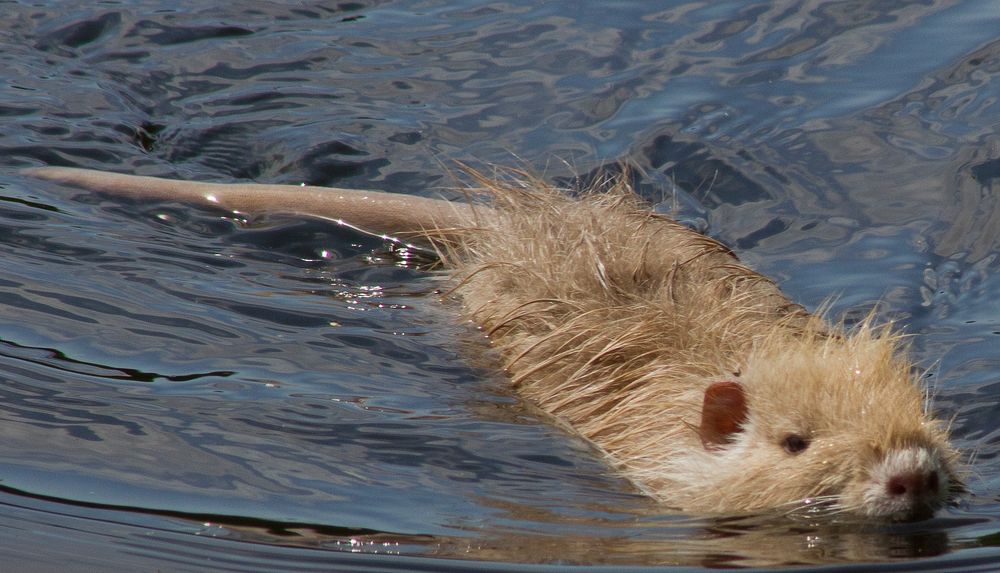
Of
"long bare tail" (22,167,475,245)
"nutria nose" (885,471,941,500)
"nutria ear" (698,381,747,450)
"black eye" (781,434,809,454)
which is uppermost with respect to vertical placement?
"long bare tail" (22,167,475,245)

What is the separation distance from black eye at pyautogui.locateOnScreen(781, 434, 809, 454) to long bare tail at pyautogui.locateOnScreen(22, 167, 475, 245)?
8.27 ft

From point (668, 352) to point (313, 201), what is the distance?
7.30 feet

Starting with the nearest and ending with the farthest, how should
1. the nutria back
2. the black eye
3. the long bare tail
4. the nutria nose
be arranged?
the nutria nose → the nutria back → the black eye → the long bare tail

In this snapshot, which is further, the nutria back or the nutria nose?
the nutria back

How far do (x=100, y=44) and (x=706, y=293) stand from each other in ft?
14.6

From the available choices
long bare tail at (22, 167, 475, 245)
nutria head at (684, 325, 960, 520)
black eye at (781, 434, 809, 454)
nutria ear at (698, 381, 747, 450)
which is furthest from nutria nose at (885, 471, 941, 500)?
long bare tail at (22, 167, 475, 245)

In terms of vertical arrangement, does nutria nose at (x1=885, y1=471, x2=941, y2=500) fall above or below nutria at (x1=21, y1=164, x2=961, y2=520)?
below

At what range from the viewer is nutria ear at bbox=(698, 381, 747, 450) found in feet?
13.7

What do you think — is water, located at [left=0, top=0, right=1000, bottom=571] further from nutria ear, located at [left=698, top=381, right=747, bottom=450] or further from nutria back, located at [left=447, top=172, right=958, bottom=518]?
nutria ear, located at [left=698, top=381, right=747, bottom=450]

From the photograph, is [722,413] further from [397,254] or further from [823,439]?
[397,254]

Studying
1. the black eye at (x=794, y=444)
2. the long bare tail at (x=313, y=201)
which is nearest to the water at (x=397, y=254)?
the long bare tail at (x=313, y=201)

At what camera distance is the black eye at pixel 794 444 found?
3993mm

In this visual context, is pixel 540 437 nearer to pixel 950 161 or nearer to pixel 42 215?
pixel 42 215

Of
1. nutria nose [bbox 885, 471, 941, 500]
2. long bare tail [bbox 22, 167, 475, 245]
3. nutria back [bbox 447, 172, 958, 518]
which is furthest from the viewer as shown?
long bare tail [bbox 22, 167, 475, 245]
